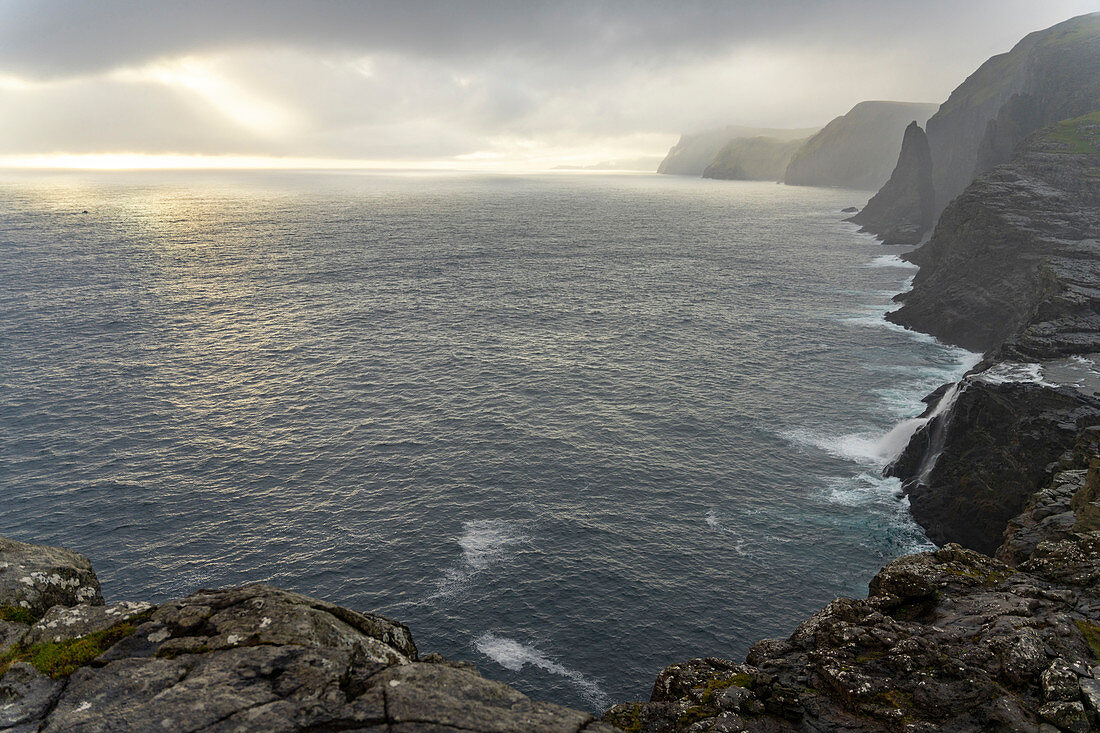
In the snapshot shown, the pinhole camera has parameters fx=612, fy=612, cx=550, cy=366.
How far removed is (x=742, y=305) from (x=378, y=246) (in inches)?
4474

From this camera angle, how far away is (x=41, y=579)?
18.2m

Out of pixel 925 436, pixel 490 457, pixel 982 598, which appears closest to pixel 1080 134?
pixel 925 436

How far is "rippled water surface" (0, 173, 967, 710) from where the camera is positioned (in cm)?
4672

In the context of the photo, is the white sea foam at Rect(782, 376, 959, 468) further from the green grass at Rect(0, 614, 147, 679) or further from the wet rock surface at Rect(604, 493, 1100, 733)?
the green grass at Rect(0, 614, 147, 679)

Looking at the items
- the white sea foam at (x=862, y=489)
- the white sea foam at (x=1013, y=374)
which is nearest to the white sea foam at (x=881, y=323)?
the white sea foam at (x=1013, y=374)

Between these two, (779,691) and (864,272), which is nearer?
(779,691)

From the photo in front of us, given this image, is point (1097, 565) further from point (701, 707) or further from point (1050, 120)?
point (1050, 120)

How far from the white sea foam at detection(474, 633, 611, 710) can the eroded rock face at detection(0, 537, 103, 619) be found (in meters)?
27.6

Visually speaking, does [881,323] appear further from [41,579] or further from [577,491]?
[41,579]

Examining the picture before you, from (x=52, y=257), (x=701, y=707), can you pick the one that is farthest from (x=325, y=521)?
(x=52, y=257)

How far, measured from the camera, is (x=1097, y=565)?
2598 cm

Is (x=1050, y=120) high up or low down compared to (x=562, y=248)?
up

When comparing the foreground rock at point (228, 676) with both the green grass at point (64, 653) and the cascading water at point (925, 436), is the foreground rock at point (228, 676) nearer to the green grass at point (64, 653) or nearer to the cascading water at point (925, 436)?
the green grass at point (64, 653)

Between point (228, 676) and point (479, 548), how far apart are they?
38072 mm
